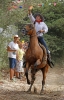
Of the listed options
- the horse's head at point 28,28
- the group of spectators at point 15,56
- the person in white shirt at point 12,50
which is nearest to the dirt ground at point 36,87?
the group of spectators at point 15,56

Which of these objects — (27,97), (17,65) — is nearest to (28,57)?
(27,97)

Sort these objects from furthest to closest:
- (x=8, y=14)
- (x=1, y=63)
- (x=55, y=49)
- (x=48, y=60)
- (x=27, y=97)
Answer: (x=55, y=49)
(x=1, y=63)
(x=8, y=14)
(x=48, y=60)
(x=27, y=97)

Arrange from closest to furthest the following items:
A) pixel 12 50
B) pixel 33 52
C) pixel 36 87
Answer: pixel 33 52, pixel 36 87, pixel 12 50

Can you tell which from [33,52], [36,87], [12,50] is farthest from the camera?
[12,50]

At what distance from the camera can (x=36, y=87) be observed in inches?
514

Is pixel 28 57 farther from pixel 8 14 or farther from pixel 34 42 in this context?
pixel 8 14

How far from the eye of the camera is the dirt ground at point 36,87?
10.4 metres

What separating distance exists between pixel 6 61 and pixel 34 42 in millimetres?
7544

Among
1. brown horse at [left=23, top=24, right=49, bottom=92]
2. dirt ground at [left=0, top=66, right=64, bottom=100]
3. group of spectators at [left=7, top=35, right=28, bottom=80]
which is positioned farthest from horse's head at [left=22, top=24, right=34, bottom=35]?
group of spectators at [left=7, top=35, right=28, bottom=80]

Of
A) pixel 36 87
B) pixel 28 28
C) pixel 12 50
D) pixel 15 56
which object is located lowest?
pixel 36 87

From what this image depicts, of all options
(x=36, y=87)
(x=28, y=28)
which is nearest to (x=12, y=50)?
(x=36, y=87)

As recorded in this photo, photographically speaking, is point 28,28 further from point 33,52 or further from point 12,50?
point 12,50

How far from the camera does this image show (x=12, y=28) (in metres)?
16.9

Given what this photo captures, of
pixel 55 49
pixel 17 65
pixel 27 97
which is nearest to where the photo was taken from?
pixel 27 97
